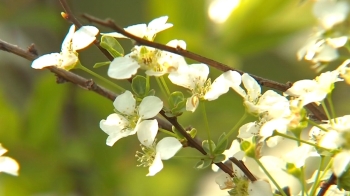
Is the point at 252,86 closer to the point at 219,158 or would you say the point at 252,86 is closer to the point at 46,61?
the point at 219,158

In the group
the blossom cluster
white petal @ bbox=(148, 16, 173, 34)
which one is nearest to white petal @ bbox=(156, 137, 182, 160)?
the blossom cluster

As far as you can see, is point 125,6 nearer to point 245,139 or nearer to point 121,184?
point 121,184

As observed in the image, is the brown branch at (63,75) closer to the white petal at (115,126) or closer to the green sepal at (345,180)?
the white petal at (115,126)

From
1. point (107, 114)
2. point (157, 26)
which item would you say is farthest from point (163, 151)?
point (107, 114)

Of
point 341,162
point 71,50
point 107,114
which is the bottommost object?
point 341,162

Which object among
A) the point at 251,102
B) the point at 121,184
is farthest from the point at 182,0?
the point at 251,102

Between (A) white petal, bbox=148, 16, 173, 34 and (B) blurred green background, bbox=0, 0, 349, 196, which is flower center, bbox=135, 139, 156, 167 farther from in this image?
(B) blurred green background, bbox=0, 0, 349, 196
